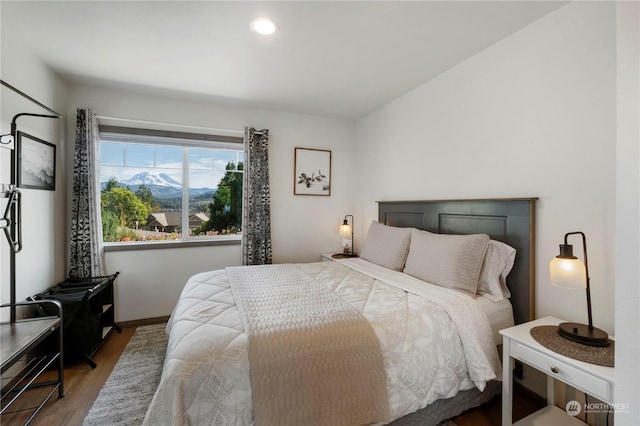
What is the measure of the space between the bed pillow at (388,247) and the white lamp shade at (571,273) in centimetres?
122

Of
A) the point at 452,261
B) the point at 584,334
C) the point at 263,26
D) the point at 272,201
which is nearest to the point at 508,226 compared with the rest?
the point at 452,261

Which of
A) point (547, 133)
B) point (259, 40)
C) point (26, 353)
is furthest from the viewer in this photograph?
point (259, 40)

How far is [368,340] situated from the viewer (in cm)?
135

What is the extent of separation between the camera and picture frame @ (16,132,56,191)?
203cm

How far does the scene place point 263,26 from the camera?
6.05 ft

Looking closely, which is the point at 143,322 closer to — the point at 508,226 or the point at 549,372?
the point at 549,372

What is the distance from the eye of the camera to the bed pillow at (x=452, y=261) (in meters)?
1.85

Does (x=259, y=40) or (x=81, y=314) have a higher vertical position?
(x=259, y=40)

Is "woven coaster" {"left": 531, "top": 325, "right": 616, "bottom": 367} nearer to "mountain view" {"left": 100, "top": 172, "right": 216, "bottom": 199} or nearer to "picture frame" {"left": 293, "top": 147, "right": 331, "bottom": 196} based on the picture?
"picture frame" {"left": 293, "top": 147, "right": 331, "bottom": 196}

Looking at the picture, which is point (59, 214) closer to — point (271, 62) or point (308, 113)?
point (271, 62)

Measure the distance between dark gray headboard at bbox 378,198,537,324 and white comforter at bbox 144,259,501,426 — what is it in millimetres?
443

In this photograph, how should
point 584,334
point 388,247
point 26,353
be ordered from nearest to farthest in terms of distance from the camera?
point 584,334 < point 26,353 < point 388,247

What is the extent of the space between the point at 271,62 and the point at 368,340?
7.42ft

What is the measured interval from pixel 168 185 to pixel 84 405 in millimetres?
2203
